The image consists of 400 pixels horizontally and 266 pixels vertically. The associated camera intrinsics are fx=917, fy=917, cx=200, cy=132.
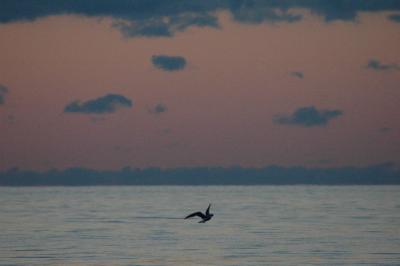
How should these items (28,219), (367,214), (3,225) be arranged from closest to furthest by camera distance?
(3,225) < (28,219) < (367,214)

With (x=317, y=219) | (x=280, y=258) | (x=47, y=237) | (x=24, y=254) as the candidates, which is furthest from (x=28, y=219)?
(x=280, y=258)

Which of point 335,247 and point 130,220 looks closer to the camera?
point 335,247

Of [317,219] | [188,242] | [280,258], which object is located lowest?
[280,258]

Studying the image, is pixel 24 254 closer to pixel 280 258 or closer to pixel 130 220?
pixel 280 258

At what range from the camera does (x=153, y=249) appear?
51000 millimetres

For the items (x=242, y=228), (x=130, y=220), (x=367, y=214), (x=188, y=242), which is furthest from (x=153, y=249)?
(x=367, y=214)

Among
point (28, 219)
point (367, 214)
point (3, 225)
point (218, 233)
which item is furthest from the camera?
point (367, 214)

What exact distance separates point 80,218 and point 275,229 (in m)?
22.4

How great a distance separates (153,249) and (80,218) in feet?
101

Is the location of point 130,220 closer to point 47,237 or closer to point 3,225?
point 3,225

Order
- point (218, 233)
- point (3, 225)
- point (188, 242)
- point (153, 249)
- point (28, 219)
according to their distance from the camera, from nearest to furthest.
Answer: point (153, 249), point (188, 242), point (218, 233), point (3, 225), point (28, 219)

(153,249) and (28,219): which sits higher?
(28,219)

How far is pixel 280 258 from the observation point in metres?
46.7

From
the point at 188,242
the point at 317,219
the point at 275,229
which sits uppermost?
the point at 317,219
